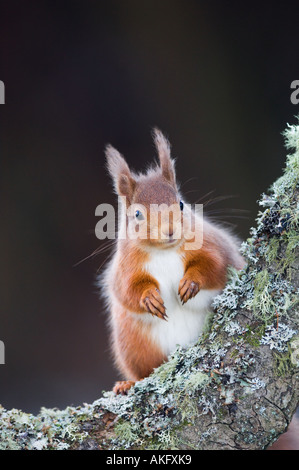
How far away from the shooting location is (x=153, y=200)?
4.19 ft

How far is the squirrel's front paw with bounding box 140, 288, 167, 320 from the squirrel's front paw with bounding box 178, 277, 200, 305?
51 mm

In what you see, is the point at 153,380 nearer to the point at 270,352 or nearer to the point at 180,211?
the point at 270,352

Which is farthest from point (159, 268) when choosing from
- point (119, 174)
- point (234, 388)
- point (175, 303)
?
point (234, 388)

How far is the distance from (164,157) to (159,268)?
0.97 ft

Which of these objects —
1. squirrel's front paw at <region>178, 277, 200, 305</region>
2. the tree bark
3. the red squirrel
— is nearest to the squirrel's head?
the red squirrel

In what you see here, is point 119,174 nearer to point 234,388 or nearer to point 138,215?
point 138,215

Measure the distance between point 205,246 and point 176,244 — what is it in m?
0.09

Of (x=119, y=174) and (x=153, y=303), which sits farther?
(x=119, y=174)

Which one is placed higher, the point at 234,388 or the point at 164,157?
the point at 164,157

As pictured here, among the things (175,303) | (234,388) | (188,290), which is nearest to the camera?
(234,388)

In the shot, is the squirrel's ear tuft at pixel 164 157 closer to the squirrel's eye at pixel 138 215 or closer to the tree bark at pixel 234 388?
the squirrel's eye at pixel 138 215

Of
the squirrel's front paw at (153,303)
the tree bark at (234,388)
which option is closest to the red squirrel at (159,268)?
the squirrel's front paw at (153,303)

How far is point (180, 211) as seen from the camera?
4.12 ft

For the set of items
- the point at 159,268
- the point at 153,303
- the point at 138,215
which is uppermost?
the point at 138,215
